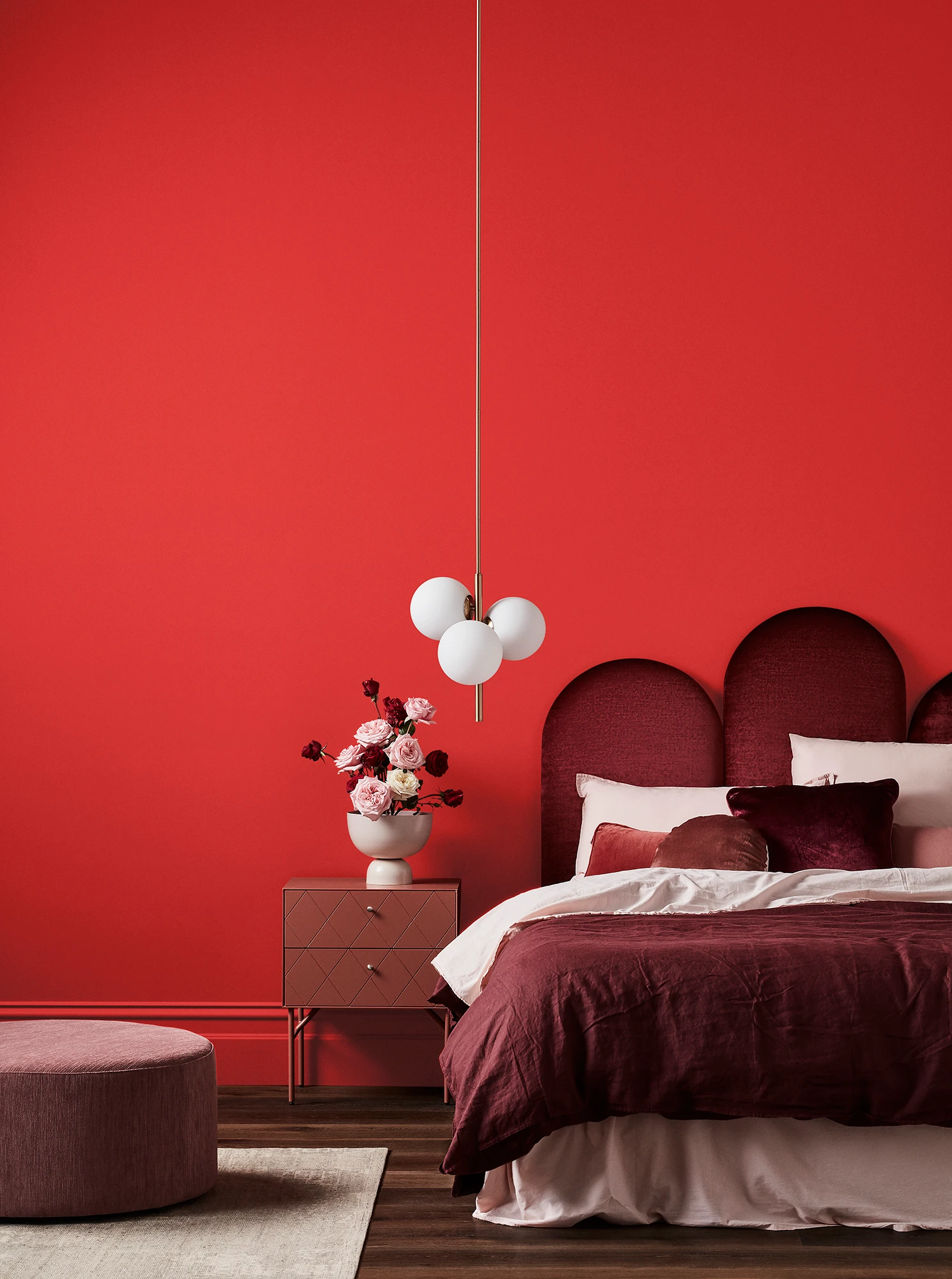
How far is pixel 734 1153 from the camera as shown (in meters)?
2.69

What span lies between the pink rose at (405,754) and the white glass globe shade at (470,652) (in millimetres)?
1363

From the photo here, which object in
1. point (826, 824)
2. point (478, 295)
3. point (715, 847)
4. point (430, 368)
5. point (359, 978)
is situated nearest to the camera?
point (715, 847)

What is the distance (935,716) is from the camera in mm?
4211

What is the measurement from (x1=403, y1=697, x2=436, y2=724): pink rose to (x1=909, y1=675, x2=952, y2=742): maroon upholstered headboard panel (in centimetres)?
166

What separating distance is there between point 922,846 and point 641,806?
2.83ft

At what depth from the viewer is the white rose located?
12.9ft

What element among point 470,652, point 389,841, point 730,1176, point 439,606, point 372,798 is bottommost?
point 730,1176

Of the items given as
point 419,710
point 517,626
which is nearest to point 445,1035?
point 419,710

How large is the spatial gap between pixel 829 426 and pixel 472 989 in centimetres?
237

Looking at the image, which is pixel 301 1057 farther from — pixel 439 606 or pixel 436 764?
pixel 439 606

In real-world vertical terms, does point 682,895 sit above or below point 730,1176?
above

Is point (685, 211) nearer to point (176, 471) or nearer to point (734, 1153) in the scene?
point (176, 471)

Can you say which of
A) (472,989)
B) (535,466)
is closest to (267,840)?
(472,989)

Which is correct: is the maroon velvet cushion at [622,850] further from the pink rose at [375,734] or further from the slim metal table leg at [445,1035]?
the pink rose at [375,734]
